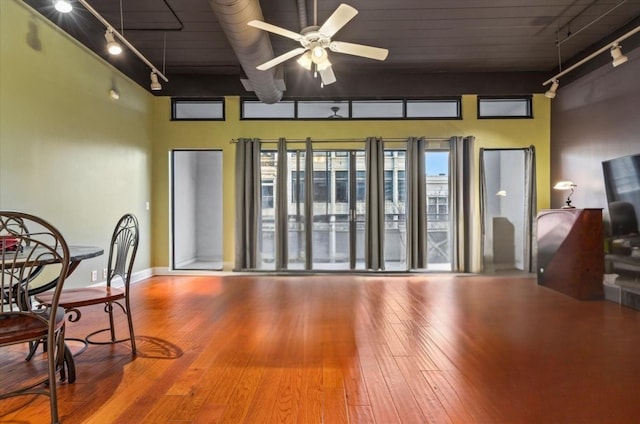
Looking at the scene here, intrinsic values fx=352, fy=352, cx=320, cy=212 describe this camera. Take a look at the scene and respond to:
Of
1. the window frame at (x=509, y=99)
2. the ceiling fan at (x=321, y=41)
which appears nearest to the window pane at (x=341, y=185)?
the window frame at (x=509, y=99)

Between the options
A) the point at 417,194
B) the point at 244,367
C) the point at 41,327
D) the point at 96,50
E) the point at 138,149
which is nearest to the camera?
the point at 41,327

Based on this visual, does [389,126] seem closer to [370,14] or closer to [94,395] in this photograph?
[370,14]

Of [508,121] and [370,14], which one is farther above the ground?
[370,14]

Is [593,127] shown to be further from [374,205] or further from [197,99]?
[197,99]

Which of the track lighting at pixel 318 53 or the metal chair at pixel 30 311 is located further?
the track lighting at pixel 318 53

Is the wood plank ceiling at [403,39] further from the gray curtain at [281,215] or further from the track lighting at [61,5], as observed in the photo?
the gray curtain at [281,215]

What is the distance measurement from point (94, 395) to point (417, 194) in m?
5.03

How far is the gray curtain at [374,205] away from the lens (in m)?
5.89

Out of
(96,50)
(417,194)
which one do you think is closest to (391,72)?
(417,194)

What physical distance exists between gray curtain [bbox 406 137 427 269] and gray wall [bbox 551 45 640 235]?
2104 millimetres

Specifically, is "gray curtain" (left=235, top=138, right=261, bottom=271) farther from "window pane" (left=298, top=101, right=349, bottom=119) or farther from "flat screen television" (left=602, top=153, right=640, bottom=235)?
"flat screen television" (left=602, top=153, right=640, bottom=235)

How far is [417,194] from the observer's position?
19.3 ft

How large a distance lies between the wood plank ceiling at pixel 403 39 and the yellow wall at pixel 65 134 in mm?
310

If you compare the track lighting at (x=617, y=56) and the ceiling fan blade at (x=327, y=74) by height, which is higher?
the track lighting at (x=617, y=56)
